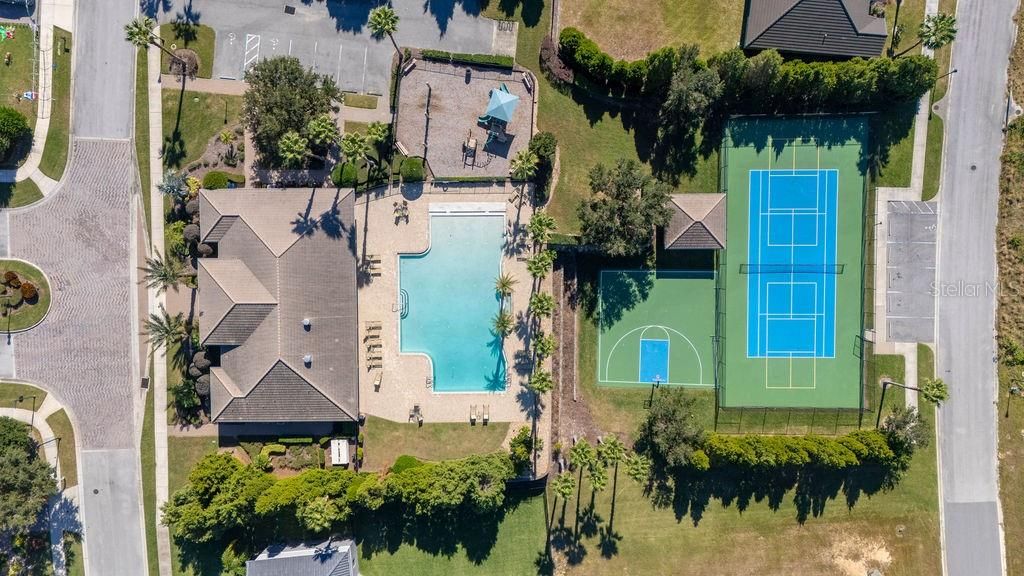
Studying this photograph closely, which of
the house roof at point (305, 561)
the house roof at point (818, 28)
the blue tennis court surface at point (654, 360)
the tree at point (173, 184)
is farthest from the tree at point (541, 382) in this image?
the tree at point (173, 184)

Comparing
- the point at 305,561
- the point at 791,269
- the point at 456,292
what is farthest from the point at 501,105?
the point at 305,561

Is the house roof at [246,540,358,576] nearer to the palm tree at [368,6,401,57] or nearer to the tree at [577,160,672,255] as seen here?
the tree at [577,160,672,255]

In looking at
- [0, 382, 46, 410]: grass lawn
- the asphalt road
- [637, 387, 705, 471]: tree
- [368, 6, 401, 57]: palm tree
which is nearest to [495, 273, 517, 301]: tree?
[637, 387, 705, 471]: tree

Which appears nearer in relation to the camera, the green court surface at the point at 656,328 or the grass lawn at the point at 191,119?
the grass lawn at the point at 191,119

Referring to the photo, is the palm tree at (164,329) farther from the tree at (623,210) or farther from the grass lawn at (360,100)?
the tree at (623,210)

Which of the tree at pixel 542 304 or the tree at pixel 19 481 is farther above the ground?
the tree at pixel 542 304

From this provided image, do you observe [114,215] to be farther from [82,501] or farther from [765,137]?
[765,137]

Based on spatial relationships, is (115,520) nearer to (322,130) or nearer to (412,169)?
(322,130)

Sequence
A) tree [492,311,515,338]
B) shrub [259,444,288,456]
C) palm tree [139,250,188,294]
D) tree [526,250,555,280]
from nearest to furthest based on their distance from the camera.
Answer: tree [526,250,555,280]
tree [492,311,515,338]
palm tree [139,250,188,294]
shrub [259,444,288,456]
